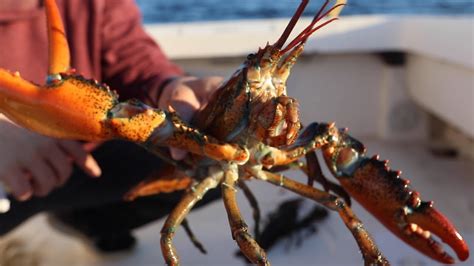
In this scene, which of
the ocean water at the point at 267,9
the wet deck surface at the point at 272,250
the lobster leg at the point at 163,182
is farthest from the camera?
the ocean water at the point at 267,9

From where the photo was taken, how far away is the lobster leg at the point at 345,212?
1500 mm

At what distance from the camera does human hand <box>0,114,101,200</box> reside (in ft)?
5.56

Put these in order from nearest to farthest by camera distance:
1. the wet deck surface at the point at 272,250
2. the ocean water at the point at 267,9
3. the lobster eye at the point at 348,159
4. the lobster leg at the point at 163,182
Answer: the lobster eye at the point at 348,159, the lobster leg at the point at 163,182, the wet deck surface at the point at 272,250, the ocean water at the point at 267,9

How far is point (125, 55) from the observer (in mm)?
2295

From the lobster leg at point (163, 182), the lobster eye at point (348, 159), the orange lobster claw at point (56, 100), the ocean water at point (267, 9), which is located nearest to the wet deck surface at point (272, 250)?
the lobster leg at point (163, 182)

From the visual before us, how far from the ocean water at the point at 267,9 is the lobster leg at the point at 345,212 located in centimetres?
668

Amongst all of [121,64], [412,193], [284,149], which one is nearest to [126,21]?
Answer: [121,64]

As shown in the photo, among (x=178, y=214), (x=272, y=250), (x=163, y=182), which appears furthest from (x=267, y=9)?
(x=178, y=214)

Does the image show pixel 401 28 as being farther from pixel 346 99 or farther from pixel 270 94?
pixel 270 94

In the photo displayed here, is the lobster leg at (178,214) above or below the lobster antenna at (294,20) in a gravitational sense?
below

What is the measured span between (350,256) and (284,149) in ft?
2.35

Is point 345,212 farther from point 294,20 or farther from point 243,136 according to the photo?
point 294,20

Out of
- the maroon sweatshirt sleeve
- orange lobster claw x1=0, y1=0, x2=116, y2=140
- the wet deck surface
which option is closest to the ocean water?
the wet deck surface

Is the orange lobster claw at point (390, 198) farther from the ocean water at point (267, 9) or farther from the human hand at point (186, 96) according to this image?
the ocean water at point (267, 9)
